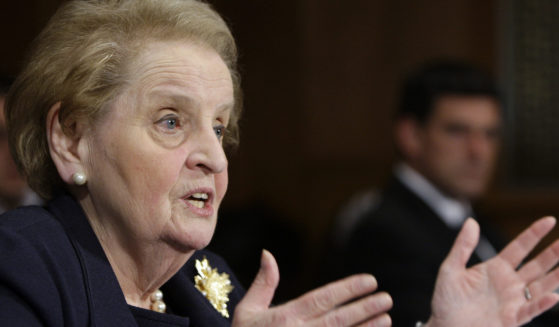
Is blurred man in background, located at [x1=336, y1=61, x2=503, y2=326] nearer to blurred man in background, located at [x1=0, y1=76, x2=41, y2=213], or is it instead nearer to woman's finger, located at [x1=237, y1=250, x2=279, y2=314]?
blurred man in background, located at [x1=0, y1=76, x2=41, y2=213]

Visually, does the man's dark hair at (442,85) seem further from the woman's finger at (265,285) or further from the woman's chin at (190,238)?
the woman's finger at (265,285)

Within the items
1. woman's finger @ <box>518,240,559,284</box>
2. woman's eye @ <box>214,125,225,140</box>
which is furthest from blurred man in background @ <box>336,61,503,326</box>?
woman's eye @ <box>214,125,225,140</box>

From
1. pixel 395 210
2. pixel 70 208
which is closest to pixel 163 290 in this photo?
pixel 70 208

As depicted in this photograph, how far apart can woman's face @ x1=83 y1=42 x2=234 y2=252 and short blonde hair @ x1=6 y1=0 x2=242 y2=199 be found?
0.03 m

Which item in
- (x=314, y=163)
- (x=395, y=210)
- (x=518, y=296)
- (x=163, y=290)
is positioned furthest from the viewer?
(x=314, y=163)

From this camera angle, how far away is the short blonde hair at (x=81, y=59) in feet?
5.01

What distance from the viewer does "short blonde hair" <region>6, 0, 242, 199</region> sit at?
5.01 feet

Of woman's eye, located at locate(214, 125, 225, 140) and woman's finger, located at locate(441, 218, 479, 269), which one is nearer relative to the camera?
woman's eye, located at locate(214, 125, 225, 140)

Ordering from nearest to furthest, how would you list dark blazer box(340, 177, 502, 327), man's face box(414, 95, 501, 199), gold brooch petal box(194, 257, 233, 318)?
gold brooch petal box(194, 257, 233, 318) → dark blazer box(340, 177, 502, 327) → man's face box(414, 95, 501, 199)

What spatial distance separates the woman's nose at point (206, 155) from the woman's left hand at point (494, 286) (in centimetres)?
64

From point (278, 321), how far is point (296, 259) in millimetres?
3696

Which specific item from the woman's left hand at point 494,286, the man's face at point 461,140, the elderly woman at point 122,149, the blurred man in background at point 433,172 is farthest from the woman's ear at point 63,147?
the man's face at point 461,140

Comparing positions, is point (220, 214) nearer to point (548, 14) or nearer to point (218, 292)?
point (548, 14)

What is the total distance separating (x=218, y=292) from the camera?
72.6 inches
